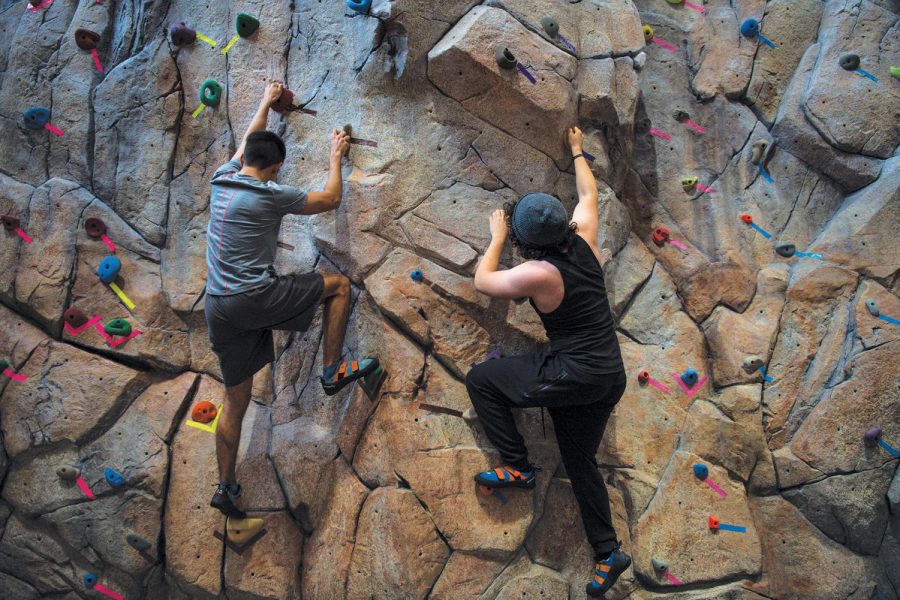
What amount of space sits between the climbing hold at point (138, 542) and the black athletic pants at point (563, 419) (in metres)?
1.97

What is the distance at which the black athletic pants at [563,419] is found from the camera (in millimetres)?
3080

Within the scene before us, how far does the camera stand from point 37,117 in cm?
408

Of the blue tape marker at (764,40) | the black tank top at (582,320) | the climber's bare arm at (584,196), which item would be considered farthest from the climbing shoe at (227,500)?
the blue tape marker at (764,40)

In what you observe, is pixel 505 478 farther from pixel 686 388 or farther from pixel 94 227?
pixel 94 227

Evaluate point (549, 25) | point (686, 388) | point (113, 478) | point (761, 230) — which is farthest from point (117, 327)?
point (761, 230)

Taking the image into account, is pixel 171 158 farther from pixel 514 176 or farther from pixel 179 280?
pixel 514 176

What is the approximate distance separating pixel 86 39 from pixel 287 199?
2.20 m

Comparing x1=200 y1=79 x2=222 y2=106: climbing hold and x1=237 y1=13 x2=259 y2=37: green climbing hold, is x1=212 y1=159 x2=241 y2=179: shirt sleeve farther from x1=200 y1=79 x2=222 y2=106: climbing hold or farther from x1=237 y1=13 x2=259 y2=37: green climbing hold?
x1=237 y1=13 x2=259 y2=37: green climbing hold

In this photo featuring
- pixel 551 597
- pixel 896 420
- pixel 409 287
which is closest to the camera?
pixel 551 597

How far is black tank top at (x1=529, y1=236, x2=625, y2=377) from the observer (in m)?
3.03

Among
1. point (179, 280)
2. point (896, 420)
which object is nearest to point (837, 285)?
point (896, 420)

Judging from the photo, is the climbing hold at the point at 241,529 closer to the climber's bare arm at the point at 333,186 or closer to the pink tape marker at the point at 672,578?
the climber's bare arm at the point at 333,186

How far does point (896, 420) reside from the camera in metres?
3.71

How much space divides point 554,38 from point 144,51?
2603 mm
